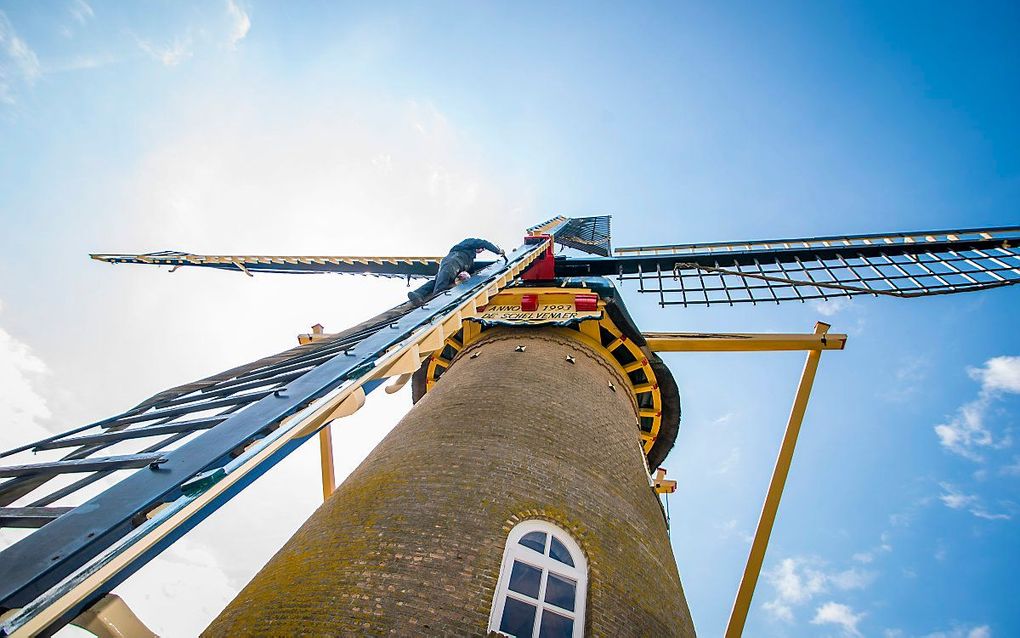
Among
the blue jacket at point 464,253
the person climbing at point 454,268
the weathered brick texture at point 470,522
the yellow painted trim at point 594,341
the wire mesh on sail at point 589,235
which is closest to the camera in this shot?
the weathered brick texture at point 470,522

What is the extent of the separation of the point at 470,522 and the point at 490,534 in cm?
17

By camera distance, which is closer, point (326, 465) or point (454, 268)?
point (454, 268)

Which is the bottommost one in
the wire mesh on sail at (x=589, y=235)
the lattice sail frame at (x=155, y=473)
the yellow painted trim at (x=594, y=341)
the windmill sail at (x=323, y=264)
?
the lattice sail frame at (x=155, y=473)

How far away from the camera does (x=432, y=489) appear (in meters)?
4.27

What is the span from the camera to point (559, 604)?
3795 mm

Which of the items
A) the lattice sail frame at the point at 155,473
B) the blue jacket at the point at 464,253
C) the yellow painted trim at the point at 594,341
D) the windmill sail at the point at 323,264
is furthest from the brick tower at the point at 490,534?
the windmill sail at the point at 323,264

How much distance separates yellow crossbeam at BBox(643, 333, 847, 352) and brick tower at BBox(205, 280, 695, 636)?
286cm

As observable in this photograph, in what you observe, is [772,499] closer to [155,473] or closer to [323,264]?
[155,473]

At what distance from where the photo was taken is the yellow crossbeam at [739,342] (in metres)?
8.78

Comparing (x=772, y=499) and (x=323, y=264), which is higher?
(x=323, y=264)

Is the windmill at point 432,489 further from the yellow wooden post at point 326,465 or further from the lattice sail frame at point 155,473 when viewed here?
the yellow wooden post at point 326,465

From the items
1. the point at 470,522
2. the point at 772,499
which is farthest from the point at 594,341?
the point at 470,522

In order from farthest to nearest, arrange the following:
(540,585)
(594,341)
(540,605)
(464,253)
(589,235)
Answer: (589,235) → (464,253) → (594,341) → (540,585) → (540,605)

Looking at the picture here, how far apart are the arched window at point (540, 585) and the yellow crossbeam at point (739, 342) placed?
519 centimetres
